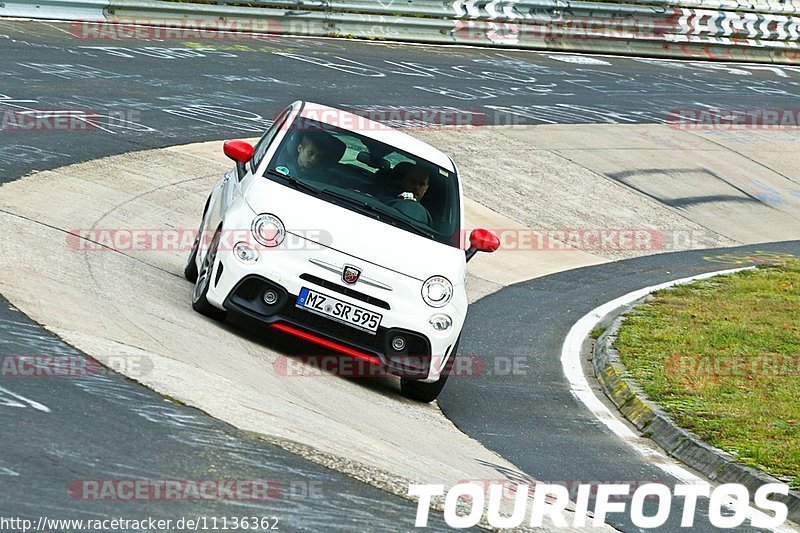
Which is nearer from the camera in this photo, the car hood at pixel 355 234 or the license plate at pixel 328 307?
the license plate at pixel 328 307

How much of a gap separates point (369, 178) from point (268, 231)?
112 cm

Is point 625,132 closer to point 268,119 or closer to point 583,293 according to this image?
point 268,119

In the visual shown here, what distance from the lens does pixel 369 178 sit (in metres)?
9.45

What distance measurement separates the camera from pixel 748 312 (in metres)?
13.6

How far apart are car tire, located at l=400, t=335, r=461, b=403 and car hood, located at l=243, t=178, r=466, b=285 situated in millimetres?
565

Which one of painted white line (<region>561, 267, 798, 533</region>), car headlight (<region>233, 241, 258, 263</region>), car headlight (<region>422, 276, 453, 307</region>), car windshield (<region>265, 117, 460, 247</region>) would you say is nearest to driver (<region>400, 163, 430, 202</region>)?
car windshield (<region>265, 117, 460, 247</region>)

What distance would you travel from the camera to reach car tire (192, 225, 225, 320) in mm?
8938

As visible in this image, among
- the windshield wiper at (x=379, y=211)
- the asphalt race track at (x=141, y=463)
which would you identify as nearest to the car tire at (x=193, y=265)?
the windshield wiper at (x=379, y=211)

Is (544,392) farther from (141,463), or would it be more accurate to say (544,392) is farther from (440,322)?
(141,463)

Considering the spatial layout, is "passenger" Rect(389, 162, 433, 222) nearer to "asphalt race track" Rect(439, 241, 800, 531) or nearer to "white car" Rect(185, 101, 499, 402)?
"white car" Rect(185, 101, 499, 402)

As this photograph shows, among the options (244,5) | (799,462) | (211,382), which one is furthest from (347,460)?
(244,5)

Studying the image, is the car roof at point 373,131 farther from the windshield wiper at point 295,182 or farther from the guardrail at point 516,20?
the guardrail at point 516,20

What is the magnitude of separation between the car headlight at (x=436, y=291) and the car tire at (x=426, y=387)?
34 centimetres

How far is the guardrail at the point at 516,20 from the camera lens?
78.5 feet
